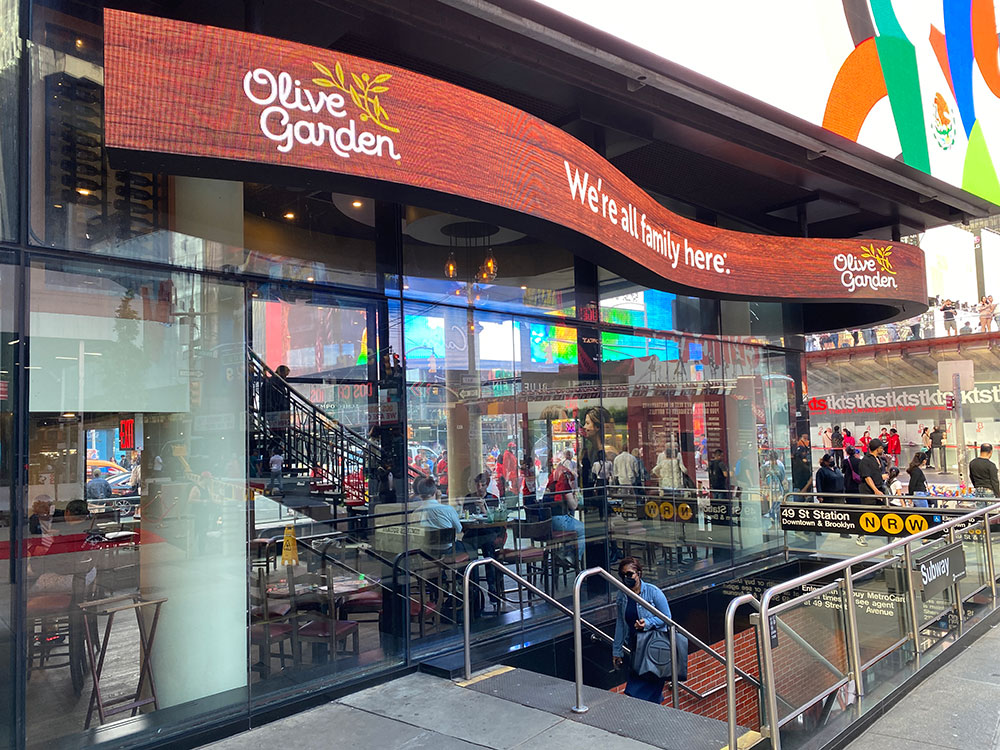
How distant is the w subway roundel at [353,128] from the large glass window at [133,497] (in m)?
1.63

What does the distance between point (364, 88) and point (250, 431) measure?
258 centimetres

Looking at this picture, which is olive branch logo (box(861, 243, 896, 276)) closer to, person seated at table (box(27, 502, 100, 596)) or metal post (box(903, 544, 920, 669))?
metal post (box(903, 544, 920, 669))

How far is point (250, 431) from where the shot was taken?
523cm

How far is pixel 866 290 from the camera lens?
8430mm

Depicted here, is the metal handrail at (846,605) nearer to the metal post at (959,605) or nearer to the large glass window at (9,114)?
the metal post at (959,605)

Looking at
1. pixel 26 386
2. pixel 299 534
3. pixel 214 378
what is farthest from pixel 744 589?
pixel 26 386

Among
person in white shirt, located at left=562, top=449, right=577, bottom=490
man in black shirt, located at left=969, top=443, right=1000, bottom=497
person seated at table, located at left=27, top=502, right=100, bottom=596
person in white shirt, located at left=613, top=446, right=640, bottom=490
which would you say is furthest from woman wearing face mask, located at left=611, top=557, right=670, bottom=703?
man in black shirt, located at left=969, top=443, right=1000, bottom=497

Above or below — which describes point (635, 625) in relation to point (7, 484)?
below

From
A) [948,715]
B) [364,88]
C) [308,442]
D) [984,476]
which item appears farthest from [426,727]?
[984,476]

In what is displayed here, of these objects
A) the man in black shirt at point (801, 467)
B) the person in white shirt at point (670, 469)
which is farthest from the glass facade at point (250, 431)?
the man in black shirt at point (801, 467)

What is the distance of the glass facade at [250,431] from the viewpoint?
4277 millimetres

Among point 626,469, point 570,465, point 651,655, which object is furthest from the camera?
point 626,469

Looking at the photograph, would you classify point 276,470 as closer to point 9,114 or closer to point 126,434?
point 126,434

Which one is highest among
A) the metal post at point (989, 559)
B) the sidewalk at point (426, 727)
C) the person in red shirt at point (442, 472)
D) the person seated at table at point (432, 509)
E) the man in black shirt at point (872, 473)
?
the person in red shirt at point (442, 472)
